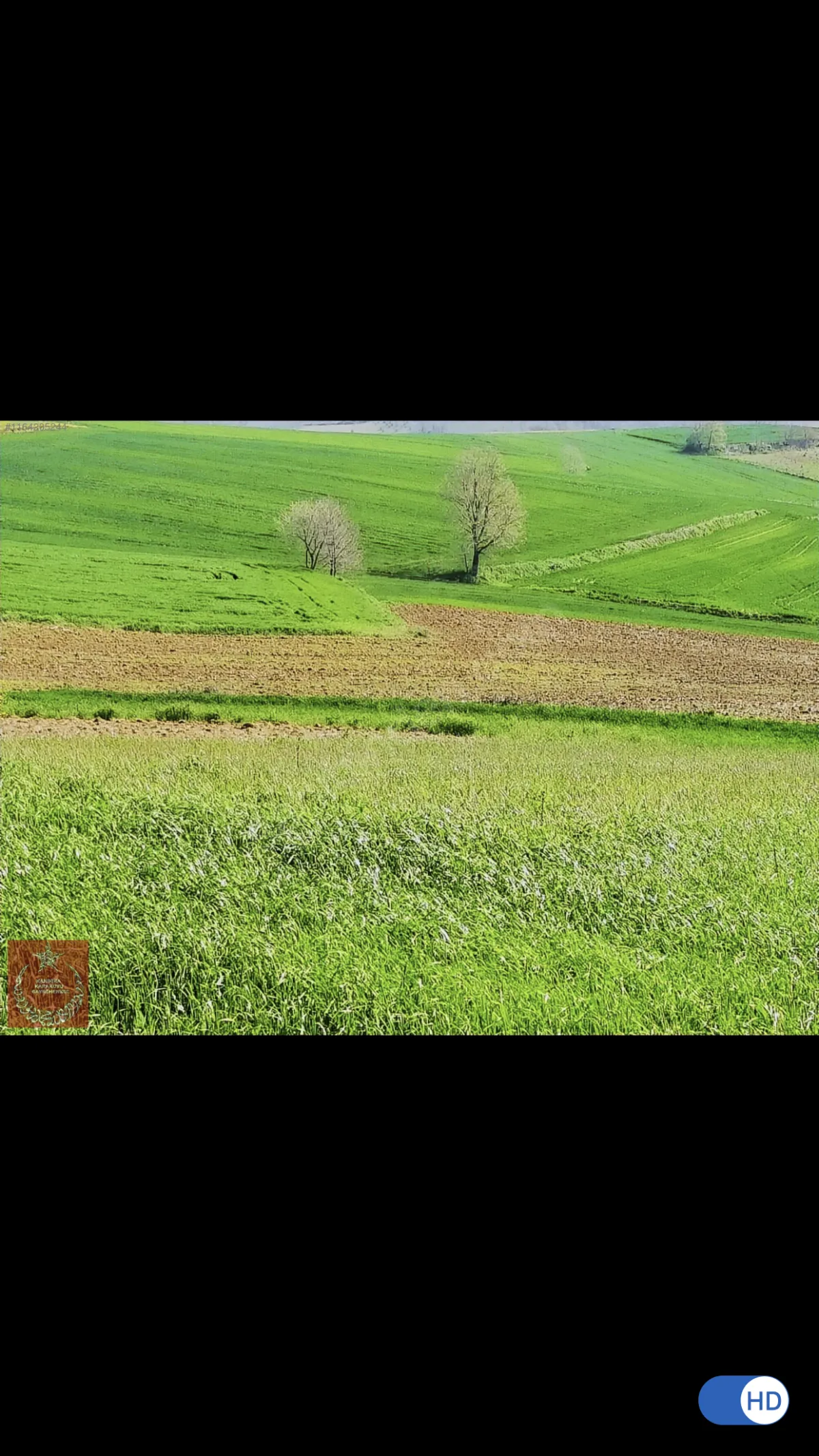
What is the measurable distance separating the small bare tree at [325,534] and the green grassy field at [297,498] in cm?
6

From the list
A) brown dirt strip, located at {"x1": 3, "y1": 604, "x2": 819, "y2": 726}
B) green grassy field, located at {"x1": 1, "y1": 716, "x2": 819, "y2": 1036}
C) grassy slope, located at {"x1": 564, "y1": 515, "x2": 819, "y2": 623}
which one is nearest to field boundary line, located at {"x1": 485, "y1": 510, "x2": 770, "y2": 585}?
grassy slope, located at {"x1": 564, "y1": 515, "x2": 819, "y2": 623}

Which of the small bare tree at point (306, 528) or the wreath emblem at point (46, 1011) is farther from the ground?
the small bare tree at point (306, 528)

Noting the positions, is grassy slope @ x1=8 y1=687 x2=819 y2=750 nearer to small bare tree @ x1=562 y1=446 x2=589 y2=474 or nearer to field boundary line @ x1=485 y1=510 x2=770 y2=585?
field boundary line @ x1=485 y1=510 x2=770 y2=585

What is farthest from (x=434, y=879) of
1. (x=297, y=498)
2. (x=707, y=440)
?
(x=707, y=440)

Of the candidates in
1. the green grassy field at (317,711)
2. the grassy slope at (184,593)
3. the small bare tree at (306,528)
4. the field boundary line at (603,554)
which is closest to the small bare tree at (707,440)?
the field boundary line at (603,554)

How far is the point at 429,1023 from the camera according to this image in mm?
4676

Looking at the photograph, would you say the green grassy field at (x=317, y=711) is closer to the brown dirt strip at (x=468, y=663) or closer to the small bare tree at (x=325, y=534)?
the brown dirt strip at (x=468, y=663)

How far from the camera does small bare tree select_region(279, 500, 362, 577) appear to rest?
557 cm

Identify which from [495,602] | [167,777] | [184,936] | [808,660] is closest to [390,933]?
[184,936]

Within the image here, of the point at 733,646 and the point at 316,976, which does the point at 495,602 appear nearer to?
Result: the point at 733,646

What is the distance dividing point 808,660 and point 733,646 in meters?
0.41

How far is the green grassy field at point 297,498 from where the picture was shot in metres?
5.50

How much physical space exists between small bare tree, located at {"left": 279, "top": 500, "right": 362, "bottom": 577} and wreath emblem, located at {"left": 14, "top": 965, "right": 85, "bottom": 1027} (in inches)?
97.4

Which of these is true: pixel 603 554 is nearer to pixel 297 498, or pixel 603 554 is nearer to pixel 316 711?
pixel 297 498
